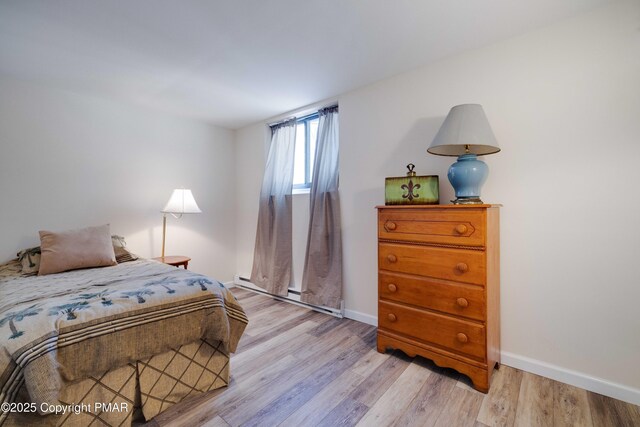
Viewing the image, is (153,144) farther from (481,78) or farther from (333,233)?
(481,78)

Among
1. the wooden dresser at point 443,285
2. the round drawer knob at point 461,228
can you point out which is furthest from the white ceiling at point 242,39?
the round drawer knob at point 461,228

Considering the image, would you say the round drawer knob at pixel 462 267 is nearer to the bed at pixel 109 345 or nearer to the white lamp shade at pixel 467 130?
the white lamp shade at pixel 467 130

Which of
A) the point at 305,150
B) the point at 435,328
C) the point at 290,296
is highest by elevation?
the point at 305,150

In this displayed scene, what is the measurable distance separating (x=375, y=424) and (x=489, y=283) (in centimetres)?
102

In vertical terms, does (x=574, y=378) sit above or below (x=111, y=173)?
below

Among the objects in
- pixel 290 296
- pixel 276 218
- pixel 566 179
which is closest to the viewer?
pixel 566 179

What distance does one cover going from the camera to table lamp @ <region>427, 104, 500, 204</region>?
1622 millimetres

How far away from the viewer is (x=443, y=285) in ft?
5.60

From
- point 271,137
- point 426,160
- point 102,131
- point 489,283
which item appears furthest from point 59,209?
point 489,283

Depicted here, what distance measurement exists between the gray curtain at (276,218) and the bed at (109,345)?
149 cm

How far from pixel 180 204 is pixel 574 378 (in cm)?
344

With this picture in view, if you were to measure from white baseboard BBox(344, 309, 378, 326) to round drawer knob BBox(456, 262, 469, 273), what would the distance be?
1097 mm
